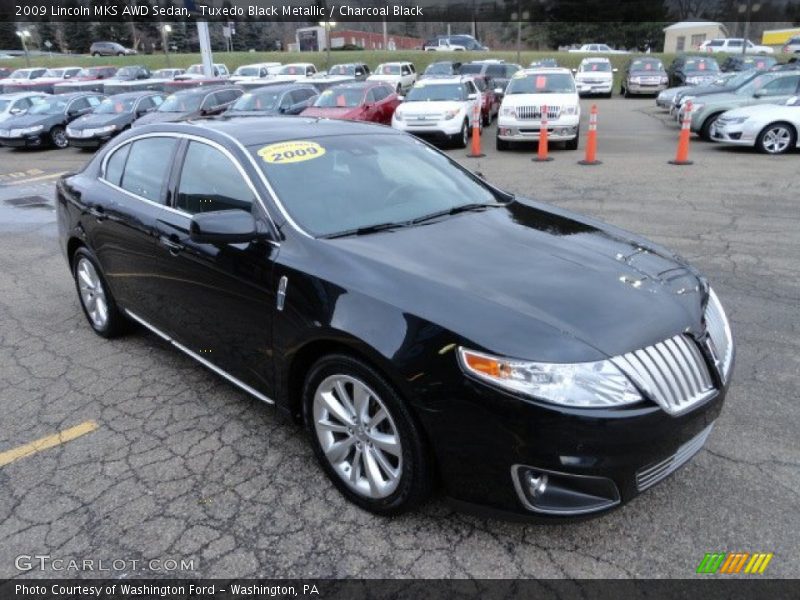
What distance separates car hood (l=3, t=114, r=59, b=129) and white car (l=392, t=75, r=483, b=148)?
34.7 feet

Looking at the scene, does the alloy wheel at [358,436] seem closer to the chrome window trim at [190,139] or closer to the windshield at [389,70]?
the chrome window trim at [190,139]

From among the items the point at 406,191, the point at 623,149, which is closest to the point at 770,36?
the point at 623,149

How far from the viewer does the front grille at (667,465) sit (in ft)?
7.88

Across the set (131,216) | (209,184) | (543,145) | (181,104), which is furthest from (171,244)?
(181,104)

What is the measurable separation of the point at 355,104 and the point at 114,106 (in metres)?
7.36

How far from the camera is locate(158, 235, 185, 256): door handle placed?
142 inches

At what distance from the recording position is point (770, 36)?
57.0 metres

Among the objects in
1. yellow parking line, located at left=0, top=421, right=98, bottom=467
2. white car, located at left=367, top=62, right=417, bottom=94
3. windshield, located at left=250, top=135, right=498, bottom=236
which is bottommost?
yellow parking line, located at left=0, top=421, right=98, bottom=467

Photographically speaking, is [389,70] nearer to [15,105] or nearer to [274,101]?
[274,101]

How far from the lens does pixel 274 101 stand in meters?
17.1

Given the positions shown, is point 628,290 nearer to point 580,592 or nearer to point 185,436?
point 580,592

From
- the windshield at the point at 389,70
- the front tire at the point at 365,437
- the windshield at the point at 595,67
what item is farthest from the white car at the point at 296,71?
the front tire at the point at 365,437

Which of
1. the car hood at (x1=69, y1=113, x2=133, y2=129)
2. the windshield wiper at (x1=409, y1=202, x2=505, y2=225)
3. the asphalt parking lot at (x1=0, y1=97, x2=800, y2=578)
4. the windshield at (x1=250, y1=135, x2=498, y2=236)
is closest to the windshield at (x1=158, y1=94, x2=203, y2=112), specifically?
the car hood at (x1=69, y1=113, x2=133, y2=129)

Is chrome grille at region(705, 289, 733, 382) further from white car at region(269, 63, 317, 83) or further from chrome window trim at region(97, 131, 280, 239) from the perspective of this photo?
white car at region(269, 63, 317, 83)
